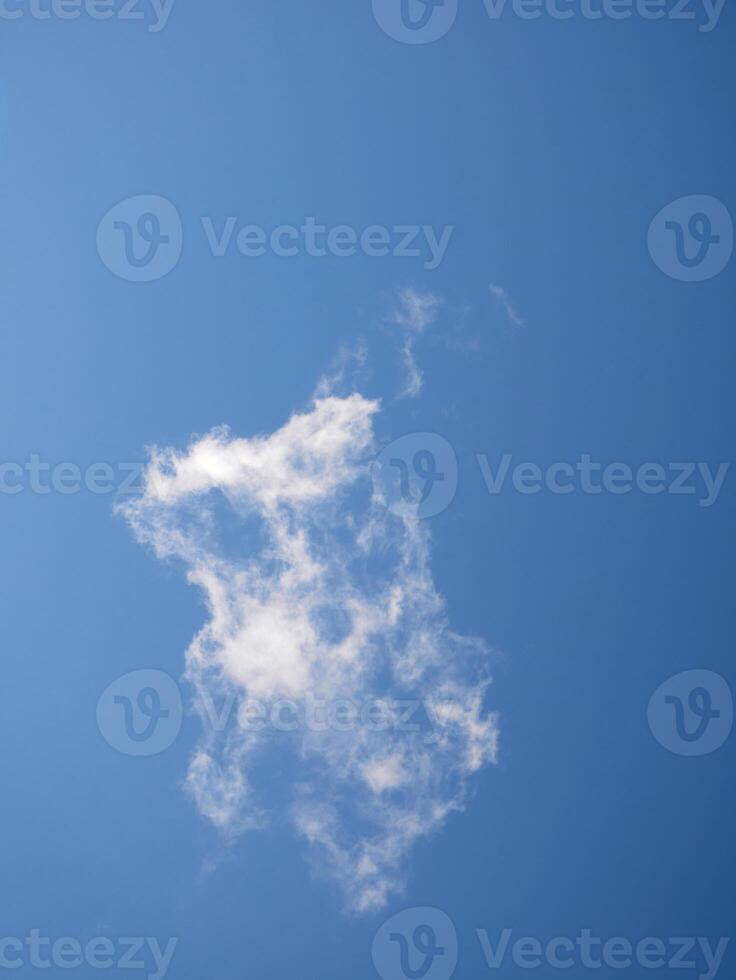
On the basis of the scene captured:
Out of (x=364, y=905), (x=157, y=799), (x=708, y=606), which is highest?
(x=708, y=606)

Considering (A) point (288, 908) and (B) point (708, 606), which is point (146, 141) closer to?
(B) point (708, 606)

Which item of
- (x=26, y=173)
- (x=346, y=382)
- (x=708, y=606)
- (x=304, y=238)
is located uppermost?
(x=26, y=173)

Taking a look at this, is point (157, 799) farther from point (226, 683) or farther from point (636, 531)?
point (636, 531)

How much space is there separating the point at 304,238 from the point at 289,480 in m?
2.51

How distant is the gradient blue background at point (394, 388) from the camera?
729cm

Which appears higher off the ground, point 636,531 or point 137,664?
point 636,531

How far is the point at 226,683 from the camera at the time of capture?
287 inches

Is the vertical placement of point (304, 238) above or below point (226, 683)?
above

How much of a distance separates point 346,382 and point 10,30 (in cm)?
512

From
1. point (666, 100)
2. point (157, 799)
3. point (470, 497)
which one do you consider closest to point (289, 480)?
point (470, 497)

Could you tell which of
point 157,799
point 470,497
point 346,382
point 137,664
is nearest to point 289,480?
point 346,382

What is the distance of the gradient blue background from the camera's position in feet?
23.9

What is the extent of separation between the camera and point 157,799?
7.33 meters

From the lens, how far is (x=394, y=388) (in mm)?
7234
